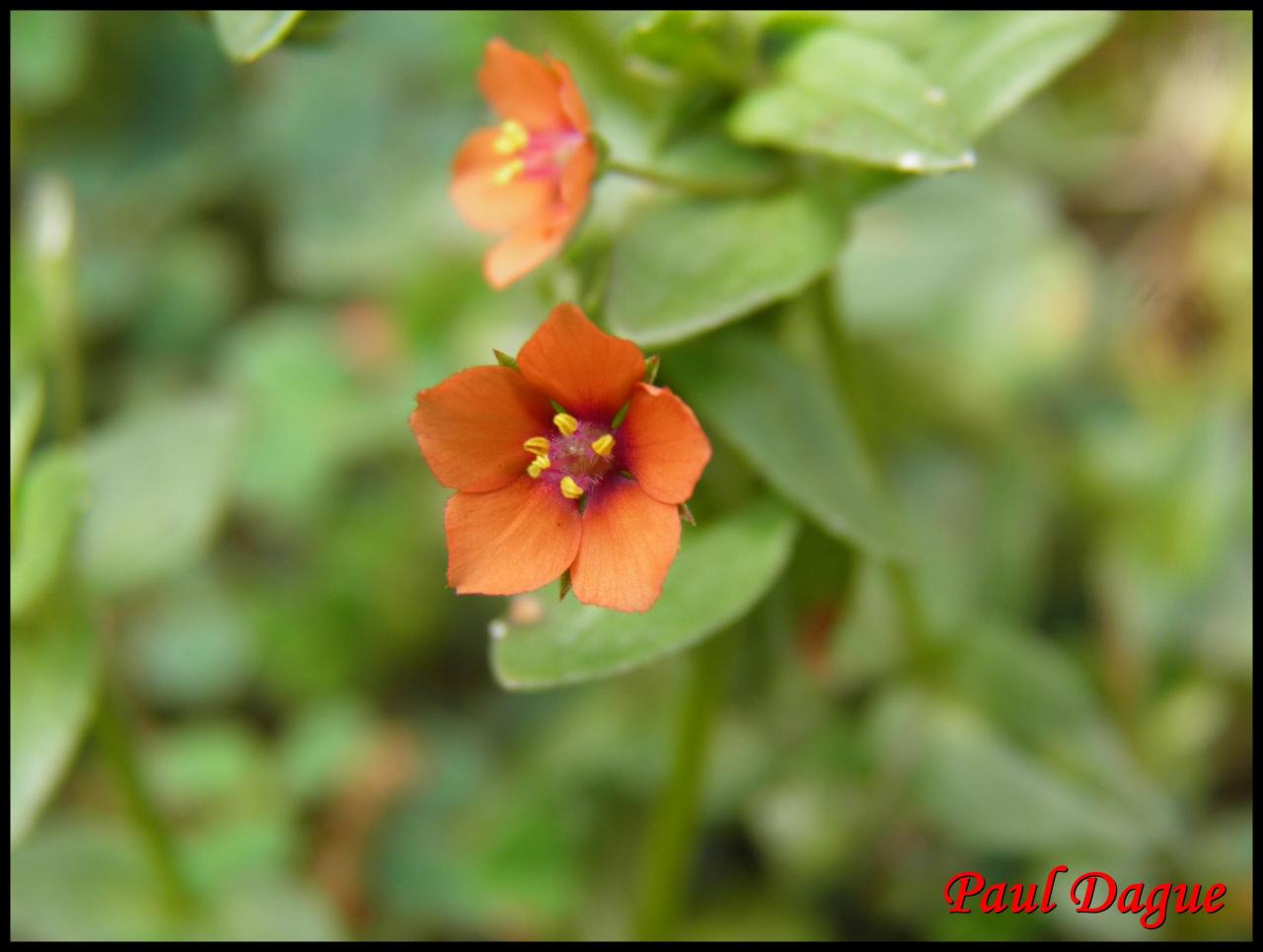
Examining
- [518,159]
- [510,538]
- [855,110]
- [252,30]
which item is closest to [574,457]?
[510,538]

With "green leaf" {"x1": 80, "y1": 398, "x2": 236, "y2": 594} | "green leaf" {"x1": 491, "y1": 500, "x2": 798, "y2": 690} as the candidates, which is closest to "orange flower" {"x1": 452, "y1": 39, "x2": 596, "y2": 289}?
"green leaf" {"x1": 491, "y1": 500, "x2": 798, "y2": 690}

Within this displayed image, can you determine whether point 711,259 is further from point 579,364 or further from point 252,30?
point 252,30

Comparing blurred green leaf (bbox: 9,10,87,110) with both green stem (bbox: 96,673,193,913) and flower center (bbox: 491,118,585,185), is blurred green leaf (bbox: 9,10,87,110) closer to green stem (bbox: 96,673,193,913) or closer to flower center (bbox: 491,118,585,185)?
green stem (bbox: 96,673,193,913)

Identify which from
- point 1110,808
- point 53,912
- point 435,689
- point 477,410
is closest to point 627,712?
point 435,689

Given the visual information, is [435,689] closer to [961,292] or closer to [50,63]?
[961,292]

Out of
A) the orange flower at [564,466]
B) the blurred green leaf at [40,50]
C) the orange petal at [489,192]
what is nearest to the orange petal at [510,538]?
the orange flower at [564,466]

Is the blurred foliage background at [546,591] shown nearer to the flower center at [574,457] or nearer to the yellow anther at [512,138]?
the yellow anther at [512,138]
